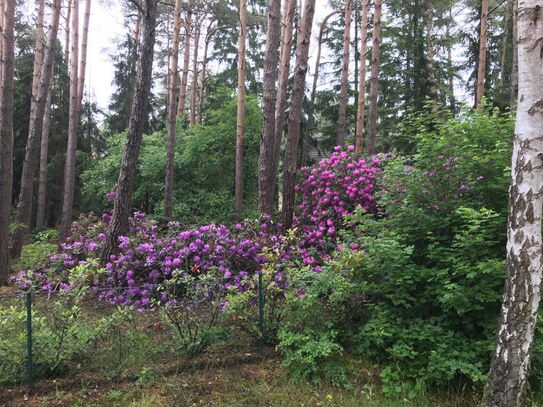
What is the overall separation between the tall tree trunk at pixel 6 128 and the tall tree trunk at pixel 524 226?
25.8 ft

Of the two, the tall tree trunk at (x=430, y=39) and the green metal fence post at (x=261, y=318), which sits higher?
the tall tree trunk at (x=430, y=39)

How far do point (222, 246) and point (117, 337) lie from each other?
257 cm

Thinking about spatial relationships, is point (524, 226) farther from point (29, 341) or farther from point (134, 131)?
point (134, 131)

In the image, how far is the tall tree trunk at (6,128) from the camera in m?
7.19

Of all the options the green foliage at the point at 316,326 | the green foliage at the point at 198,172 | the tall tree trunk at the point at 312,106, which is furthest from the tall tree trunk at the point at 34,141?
the tall tree trunk at the point at 312,106

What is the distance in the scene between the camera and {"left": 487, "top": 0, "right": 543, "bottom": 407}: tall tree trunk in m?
2.67

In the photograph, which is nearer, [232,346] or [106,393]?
[106,393]

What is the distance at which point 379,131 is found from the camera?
2000cm

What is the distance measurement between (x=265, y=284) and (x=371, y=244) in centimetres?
124

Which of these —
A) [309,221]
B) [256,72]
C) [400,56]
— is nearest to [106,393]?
[309,221]

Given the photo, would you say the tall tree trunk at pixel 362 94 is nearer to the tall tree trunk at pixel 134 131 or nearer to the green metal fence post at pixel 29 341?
the tall tree trunk at pixel 134 131

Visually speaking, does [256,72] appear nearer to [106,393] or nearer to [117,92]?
[117,92]

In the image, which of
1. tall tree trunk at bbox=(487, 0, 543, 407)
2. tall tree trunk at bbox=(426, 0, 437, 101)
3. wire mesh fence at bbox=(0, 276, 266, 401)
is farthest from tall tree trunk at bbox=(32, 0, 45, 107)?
tall tree trunk at bbox=(426, 0, 437, 101)

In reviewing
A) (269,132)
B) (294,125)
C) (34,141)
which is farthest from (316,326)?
(34,141)
